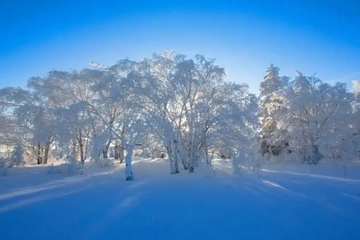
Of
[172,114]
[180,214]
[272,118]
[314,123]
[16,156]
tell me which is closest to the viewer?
[180,214]

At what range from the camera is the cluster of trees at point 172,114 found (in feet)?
65.7

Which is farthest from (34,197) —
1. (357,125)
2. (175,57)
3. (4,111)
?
(357,125)

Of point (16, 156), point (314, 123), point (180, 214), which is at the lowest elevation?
point (180, 214)

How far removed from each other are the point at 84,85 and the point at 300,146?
27.3 metres

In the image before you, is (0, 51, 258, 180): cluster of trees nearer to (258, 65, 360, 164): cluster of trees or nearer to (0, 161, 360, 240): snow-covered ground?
(0, 161, 360, 240): snow-covered ground

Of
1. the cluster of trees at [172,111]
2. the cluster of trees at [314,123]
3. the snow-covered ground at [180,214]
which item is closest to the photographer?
the snow-covered ground at [180,214]

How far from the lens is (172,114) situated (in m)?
22.4

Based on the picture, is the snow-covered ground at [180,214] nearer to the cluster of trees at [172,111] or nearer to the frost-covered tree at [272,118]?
the cluster of trees at [172,111]

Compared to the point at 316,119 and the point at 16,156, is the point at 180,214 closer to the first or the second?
the point at 16,156

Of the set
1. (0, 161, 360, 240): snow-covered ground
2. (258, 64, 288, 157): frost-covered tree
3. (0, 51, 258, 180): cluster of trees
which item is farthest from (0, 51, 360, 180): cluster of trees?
(0, 161, 360, 240): snow-covered ground

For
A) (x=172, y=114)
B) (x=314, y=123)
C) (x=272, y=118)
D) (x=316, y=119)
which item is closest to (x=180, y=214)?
(x=172, y=114)

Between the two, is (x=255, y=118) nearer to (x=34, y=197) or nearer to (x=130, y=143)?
(x=130, y=143)

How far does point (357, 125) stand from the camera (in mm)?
30719

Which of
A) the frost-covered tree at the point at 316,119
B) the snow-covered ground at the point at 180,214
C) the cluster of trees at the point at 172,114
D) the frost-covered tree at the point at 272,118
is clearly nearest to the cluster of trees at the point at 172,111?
the cluster of trees at the point at 172,114
